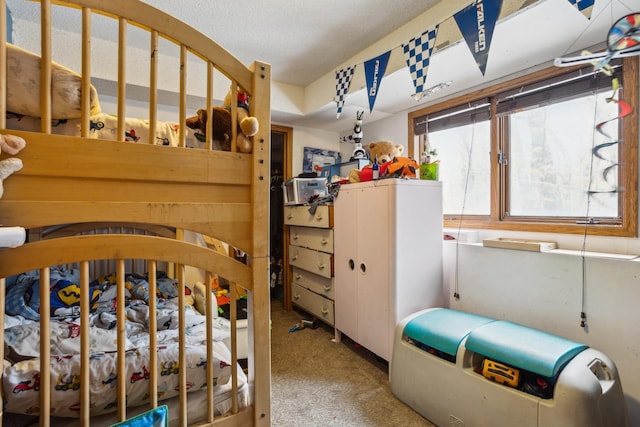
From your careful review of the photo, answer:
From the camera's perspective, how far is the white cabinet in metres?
1.92

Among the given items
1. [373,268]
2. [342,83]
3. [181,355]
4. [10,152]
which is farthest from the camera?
[342,83]

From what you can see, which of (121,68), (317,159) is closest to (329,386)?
(121,68)

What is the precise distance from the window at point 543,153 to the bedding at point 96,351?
6.24ft

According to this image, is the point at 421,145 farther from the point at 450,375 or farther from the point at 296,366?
the point at 296,366

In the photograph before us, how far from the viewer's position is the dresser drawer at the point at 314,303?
262 centimetres

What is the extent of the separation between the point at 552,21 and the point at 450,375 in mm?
1779

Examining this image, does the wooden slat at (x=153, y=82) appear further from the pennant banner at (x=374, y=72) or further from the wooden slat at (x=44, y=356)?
the pennant banner at (x=374, y=72)

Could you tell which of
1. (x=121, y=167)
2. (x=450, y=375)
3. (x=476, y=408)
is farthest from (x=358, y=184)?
(x=121, y=167)

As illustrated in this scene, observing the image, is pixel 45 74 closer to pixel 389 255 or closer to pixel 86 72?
pixel 86 72

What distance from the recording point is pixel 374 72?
2156mm

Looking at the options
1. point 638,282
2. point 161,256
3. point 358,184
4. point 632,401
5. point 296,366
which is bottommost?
point 296,366

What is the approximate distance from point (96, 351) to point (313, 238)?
184cm

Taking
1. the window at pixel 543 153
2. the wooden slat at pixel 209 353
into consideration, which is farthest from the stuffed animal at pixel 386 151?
the wooden slat at pixel 209 353

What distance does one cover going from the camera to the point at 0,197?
2.40 ft
